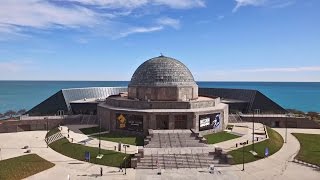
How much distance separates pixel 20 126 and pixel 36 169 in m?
23.7

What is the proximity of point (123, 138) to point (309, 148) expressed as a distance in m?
22.8

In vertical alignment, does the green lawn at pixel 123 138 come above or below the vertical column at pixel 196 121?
below

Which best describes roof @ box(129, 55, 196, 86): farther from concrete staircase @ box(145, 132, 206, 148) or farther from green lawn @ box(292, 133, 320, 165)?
green lawn @ box(292, 133, 320, 165)

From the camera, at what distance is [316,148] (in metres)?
36.7

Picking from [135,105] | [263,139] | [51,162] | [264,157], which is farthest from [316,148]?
[51,162]

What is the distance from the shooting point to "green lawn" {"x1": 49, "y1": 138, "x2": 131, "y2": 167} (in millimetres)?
30248

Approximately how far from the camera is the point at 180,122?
4056 centimetres

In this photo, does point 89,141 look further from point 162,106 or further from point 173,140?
point 162,106

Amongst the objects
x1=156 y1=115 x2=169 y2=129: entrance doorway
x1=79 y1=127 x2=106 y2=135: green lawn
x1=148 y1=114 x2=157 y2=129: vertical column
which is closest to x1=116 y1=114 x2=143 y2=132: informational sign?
x1=148 y1=114 x2=157 y2=129: vertical column

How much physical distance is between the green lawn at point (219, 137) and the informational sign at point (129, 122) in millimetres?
8873

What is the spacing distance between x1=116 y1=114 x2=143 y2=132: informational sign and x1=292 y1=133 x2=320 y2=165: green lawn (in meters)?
19.3

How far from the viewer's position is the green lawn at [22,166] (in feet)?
89.5

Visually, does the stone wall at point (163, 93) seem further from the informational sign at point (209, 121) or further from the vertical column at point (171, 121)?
the informational sign at point (209, 121)

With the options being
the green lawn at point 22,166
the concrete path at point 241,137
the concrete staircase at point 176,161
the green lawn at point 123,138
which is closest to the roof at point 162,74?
the green lawn at point 123,138
